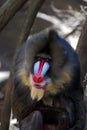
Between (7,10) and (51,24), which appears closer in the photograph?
(7,10)

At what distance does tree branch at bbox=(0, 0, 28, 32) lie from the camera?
2133 millimetres

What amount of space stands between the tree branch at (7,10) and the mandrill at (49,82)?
333mm

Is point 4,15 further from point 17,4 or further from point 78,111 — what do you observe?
point 78,111

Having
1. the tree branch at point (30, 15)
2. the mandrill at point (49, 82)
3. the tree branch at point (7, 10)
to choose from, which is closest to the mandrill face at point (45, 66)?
the mandrill at point (49, 82)

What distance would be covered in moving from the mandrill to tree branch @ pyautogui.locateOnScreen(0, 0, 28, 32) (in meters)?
0.33

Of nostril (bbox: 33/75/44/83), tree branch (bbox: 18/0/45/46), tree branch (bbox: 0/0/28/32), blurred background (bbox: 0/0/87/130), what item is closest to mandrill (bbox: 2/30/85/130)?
nostril (bbox: 33/75/44/83)

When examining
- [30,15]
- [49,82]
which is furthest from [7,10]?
[49,82]

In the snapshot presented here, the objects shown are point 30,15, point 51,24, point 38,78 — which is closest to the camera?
point 38,78

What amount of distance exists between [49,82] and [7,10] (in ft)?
1.90

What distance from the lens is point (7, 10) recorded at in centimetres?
215

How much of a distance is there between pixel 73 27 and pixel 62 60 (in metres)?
2.95

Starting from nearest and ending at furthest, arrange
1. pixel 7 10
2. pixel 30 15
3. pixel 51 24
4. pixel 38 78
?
pixel 38 78, pixel 7 10, pixel 30 15, pixel 51 24

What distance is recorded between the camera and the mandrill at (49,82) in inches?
66.4

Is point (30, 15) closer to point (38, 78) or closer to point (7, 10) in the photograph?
point (7, 10)
